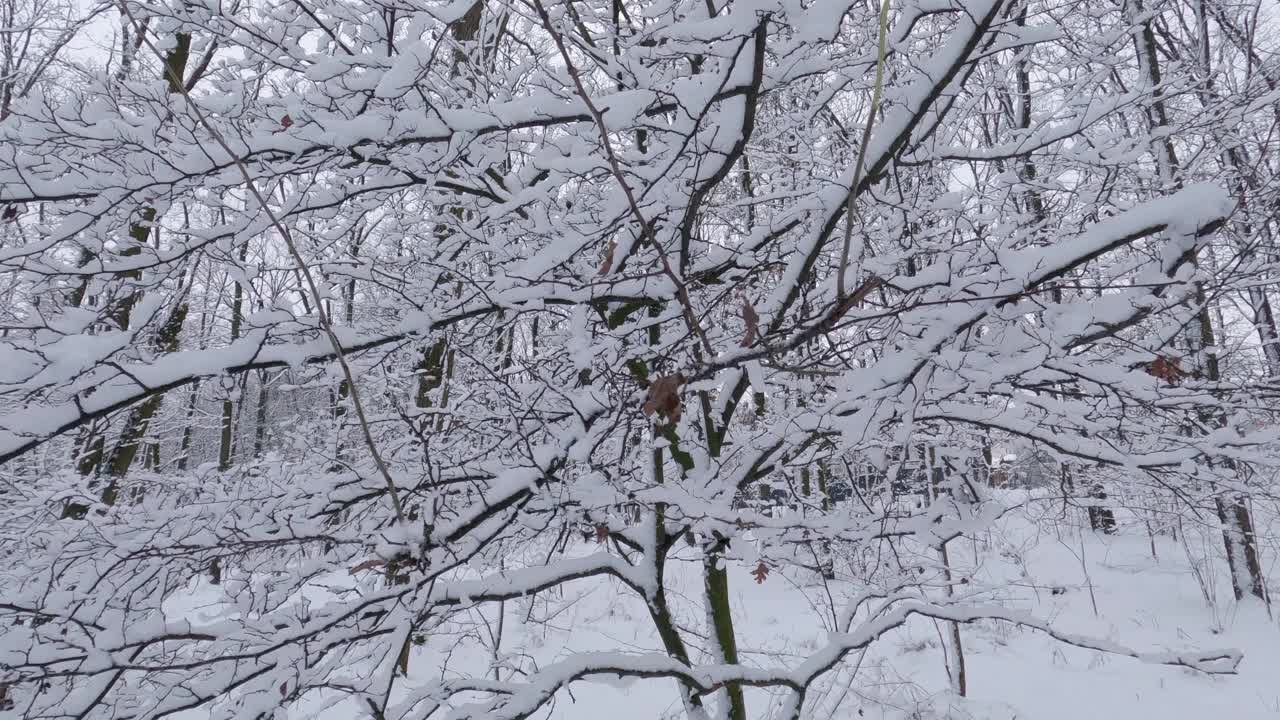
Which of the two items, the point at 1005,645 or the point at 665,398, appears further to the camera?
the point at 1005,645

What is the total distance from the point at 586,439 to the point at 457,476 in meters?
0.77

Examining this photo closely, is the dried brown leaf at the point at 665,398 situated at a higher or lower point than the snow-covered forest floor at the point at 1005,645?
higher

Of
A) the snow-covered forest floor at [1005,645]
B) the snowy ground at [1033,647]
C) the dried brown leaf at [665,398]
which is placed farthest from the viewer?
the snowy ground at [1033,647]

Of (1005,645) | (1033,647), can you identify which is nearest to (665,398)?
(1005,645)

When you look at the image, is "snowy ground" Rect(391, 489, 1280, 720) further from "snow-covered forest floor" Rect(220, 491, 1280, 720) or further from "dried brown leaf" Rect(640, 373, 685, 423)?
"dried brown leaf" Rect(640, 373, 685, 423)

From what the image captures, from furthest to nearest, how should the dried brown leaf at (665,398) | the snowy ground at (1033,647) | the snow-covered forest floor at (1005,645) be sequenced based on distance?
the snowy ground at (1033,647)
the snow-covered forest floor at (1005,645)
the dried brown leaf at (665,398)

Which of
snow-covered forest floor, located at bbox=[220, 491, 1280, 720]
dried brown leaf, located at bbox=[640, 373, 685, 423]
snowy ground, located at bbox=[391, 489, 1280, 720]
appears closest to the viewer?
dried brown leaf, located at bbox=[640, 373, 685, 423]

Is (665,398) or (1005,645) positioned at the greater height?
(665,398)

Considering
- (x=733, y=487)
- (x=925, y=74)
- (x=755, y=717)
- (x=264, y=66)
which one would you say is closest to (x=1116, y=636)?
(x=755, y=717)

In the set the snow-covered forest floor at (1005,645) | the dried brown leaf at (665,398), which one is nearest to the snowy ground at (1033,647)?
the snow-covered forest floor at (1005,645)

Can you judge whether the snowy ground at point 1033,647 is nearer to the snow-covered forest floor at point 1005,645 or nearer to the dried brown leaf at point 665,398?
the snow-covered forest floor at point 1005,645

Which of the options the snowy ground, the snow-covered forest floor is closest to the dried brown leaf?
the snow-covered forest floor

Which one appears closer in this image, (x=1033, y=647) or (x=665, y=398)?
(x=665, y=398)

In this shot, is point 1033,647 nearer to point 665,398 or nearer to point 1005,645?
point 1005,645
